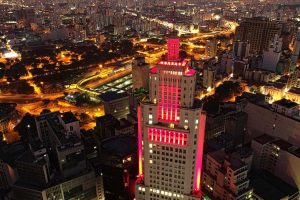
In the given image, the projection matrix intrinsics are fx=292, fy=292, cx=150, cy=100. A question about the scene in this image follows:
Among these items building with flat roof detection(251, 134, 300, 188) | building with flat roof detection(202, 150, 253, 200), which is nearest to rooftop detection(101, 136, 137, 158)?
building with flat roof detection(202, 150, 253, 200)

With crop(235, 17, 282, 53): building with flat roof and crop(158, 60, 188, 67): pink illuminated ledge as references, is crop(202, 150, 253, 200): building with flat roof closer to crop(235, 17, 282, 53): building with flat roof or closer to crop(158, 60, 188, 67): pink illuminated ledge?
crop(158, 60, 188, 67): pink illuminated ledge

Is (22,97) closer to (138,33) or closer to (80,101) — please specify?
(80,101)

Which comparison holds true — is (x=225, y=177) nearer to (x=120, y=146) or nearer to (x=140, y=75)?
(x=120, y=146)

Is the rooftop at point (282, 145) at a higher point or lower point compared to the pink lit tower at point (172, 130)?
lower

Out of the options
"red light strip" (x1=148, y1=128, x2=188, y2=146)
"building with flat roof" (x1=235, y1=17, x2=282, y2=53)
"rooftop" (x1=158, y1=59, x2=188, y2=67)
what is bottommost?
"building with flat roof" (x1=235, y1=17, x2=282, y2=53)

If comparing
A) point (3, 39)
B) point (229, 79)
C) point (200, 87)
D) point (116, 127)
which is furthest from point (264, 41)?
point (3, 39)

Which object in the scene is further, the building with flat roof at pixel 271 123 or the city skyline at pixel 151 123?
the building with flat roof at pixel 271 123

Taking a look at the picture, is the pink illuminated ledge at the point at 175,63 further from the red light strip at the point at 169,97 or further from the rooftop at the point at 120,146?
the rooftop at the point at 120,146

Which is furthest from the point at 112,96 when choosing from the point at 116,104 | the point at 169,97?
the point at 169,97

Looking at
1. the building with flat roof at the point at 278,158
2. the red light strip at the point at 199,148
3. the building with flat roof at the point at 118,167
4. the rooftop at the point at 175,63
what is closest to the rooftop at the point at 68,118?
the building with flat roof at the point at 118,167
